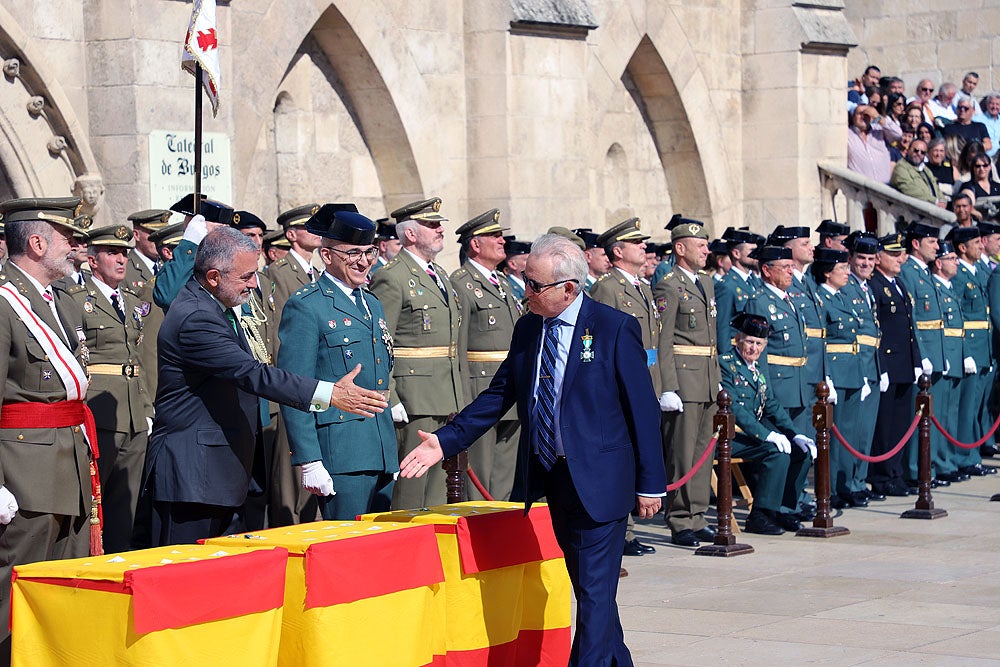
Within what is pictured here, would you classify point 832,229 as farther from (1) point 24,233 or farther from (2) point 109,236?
(1) point 24,233

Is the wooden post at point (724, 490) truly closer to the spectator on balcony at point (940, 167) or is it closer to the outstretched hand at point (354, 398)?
the outstretched hand at point (354, 398)

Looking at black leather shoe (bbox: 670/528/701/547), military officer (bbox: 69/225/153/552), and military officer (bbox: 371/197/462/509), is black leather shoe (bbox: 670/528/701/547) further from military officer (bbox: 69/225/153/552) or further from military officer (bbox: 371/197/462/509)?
military officer (bbox: 69/225/153/552)

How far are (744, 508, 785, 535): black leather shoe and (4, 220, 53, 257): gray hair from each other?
17.7 ft

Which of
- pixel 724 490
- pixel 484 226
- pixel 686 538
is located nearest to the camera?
pixel 724 490

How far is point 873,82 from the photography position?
67.8 ft

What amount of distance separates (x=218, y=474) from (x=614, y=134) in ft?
40.3

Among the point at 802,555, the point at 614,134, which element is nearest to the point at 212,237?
the point at 802,555

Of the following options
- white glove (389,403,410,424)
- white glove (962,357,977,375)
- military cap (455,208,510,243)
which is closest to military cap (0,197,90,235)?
white glove (389,403,410,424)

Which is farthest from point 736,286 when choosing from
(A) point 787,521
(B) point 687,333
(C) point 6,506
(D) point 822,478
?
(C) point 6,506

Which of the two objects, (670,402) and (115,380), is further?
(670,402)

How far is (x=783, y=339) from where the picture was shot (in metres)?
10.9

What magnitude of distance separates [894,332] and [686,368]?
8.71ft

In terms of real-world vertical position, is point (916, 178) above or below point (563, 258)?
above

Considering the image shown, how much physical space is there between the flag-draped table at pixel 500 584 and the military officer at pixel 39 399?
3.85 ft
